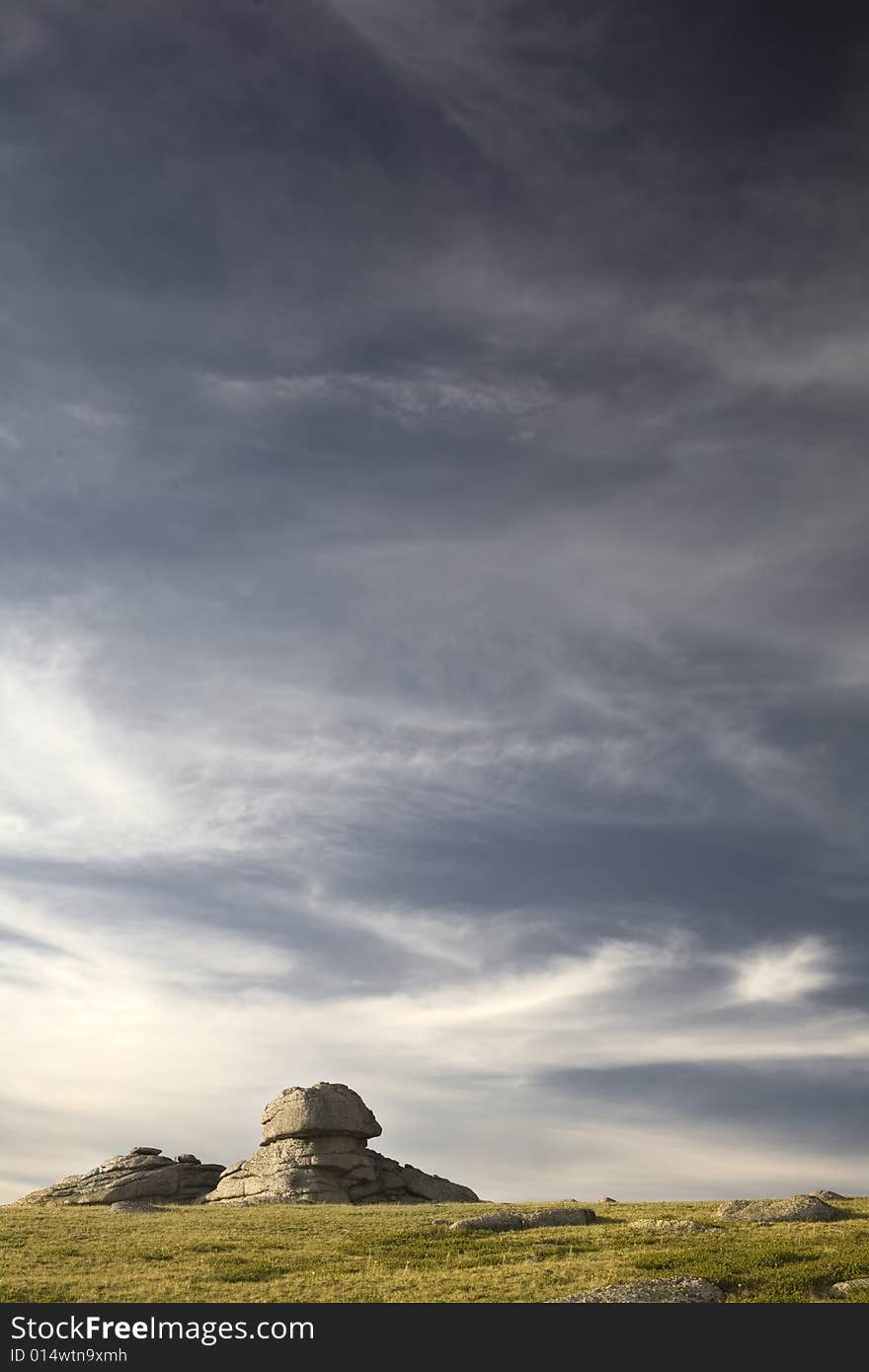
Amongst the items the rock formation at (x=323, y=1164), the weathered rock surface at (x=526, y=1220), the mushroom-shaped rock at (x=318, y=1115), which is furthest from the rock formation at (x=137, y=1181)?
the weathered rock surface at (x=526, y=1220)

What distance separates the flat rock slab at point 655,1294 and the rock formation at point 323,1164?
173 feet

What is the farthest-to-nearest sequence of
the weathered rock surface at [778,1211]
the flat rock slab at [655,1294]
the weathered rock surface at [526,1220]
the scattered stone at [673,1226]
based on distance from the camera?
the weathered rock surface at [778,1211]
the weathered rock surface at [526,1220]
the scattered stone at [673,1226]
the flat rock slab at [655,1294]

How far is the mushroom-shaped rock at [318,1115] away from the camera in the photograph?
8725 centimetres

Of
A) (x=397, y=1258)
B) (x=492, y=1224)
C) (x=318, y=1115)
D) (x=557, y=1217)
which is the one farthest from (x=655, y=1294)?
(x=318, y=1115)

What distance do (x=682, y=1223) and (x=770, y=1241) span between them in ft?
25.8

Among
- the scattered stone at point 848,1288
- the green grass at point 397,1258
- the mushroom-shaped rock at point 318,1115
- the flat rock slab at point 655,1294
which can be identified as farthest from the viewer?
the mushroom-shaped rock at point 318,1115

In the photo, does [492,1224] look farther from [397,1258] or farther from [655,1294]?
[655,1294]

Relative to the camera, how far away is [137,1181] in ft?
266

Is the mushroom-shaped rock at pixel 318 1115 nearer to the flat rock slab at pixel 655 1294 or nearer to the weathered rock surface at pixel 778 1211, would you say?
the weathered rock surface at pixel 778 1211

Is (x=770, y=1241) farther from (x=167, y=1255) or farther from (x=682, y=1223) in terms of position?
(x=167, y=1255)

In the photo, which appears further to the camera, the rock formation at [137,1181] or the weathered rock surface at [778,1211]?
the rock formation at [137,1181]

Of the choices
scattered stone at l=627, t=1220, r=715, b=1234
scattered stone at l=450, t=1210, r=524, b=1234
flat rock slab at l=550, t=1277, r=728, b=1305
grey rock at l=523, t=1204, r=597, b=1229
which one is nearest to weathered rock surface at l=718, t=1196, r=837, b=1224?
scattered stone at l=627, t=1220, r=715, b=1234
